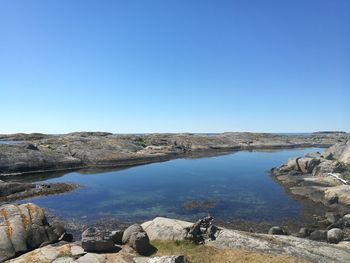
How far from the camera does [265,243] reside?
26.7 meters

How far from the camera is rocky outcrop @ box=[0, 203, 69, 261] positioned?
2569 centimetres

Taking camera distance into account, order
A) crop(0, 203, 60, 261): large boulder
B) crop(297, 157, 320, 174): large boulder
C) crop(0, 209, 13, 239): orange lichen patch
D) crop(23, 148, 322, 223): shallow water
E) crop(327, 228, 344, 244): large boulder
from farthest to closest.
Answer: crop(297, 157, 320, 174): large boulder, crop(23, 148, 322, 223): shallow water, crop(327, 228, 344, 244): large boulder, crop(0, 209, 13, 239): orange lichen patch, crop(0, 203, 60, 261): large boulder

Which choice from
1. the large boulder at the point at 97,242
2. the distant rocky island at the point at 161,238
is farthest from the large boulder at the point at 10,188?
the large boulder at the point at 97,242

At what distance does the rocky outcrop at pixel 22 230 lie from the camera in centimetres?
2569

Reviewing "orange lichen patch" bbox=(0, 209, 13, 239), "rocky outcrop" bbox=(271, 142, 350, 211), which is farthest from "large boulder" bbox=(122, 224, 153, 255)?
"rocky outcrop" bbox=(271, 142, 350, 211)

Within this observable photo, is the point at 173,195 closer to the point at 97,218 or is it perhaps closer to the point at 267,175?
the point at 97,218

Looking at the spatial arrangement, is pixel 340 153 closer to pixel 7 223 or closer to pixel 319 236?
pixel 319 236

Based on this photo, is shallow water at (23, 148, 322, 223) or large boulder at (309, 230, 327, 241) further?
shallow water at (23, 148, 322, 223)

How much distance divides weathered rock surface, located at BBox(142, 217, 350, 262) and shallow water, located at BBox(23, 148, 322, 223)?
47.0 feet

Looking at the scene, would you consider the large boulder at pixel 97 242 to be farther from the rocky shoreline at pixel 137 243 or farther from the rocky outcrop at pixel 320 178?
the rocky outcrop at pixel 320 178

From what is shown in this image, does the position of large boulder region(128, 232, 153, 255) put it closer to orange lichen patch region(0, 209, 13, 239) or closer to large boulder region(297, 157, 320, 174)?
orange lichen patch region(0, 209, 13, 239)

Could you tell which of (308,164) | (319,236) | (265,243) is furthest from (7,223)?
(308,164)

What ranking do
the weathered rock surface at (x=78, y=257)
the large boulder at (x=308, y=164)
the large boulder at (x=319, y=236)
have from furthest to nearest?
the large boulder at (x=308, y=164)
the large boulder at (x=319, y=236)
the weathered rock surface at (x=78, y=257)

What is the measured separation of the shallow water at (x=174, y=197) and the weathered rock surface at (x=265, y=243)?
1433 cm
